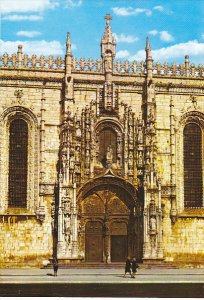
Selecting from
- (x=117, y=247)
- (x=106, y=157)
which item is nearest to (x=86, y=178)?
(x=106, y=157)

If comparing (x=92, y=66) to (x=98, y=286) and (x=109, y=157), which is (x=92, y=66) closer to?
(x=109, y=157)

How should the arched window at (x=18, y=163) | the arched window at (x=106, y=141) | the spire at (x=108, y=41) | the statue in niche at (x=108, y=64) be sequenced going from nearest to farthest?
the arched window at (x=18, y=163) < the arched window at (x=106, y=141) < the statue in niche at (x=108, y=64) < the spire at (x=108, y=41)

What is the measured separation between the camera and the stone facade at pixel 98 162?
3741 centimetres

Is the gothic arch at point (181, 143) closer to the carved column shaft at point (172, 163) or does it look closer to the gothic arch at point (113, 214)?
the carved column shaft at point (172, 163)

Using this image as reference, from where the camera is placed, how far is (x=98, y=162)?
38.8m

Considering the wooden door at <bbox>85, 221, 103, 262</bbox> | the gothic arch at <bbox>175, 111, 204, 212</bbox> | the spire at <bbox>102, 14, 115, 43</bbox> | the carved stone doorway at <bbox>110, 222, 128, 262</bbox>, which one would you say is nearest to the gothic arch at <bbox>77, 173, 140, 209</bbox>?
the carved stone doorway at <bbox>110, 222, 128, 262</bbox>

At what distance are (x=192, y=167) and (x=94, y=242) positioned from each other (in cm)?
794

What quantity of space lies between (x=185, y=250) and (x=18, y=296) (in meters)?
18.0

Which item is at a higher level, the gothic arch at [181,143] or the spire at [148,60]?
the spire at [148,60]

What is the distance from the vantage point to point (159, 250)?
37312 millimetres

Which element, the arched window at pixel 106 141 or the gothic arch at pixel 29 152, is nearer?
the gothic arch at pixel 29 152

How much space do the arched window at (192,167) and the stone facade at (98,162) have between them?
33cm

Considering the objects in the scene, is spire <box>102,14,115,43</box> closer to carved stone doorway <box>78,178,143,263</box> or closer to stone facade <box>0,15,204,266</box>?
stone facade <box>0,15,204,266</box>

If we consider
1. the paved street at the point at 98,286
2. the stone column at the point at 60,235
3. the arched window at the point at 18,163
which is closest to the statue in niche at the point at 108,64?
the arched window at the point at 18,163
